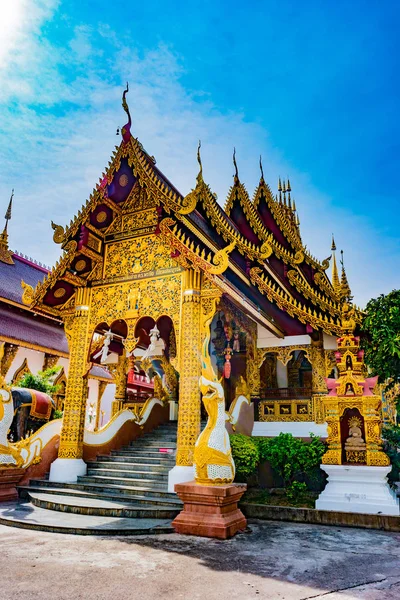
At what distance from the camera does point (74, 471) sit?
774 centimetres

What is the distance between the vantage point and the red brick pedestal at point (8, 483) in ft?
22.4

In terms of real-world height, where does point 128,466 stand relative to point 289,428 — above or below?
below

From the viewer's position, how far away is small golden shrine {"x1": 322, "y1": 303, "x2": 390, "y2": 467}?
605cm

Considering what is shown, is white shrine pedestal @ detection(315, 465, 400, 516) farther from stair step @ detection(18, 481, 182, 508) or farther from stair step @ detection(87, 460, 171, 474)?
stair step @ detection(87, 460, 171, 474)

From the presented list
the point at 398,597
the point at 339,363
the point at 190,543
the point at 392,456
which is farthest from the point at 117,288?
the point at 398,597

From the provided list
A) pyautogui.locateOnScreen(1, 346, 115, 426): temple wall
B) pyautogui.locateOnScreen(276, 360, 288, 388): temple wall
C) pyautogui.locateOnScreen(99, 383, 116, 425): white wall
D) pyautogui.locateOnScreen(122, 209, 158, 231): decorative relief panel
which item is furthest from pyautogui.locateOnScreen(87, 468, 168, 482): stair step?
pyautogui.locateOnScreen(99, 383, 116, 425): white wall

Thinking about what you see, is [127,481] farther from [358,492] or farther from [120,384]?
[120,384]

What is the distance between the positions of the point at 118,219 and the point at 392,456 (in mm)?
6550

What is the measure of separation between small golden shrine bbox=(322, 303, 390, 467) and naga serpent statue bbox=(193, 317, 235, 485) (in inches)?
65.1

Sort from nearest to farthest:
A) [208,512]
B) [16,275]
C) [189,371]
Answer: [208,512], [189,371], [16,275]

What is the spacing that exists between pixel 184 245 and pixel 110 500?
407 cm

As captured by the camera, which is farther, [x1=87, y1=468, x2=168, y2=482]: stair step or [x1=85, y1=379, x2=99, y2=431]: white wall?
[x1=85, y1=379, x2=99, y2=431]: white wall

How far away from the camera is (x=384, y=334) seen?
6.22 m

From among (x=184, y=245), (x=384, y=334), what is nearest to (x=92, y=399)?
(x=184, y=245)
